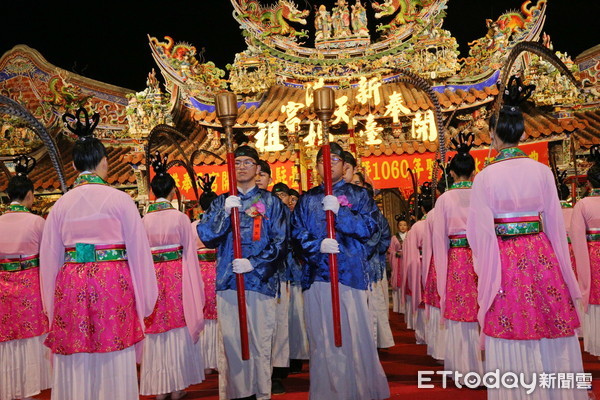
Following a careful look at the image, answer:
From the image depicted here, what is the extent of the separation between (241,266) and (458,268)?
1771 mm

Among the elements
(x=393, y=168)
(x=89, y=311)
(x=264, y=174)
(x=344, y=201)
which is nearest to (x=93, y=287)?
(x=89, y=311)

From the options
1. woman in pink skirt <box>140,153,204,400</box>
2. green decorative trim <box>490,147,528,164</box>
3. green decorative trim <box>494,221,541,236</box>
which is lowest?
woman in pink skirt <box>140,153,204,400</box>

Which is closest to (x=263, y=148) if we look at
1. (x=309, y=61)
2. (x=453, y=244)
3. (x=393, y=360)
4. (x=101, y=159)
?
(x=309, y=61)

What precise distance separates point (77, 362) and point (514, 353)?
2252 millimetres

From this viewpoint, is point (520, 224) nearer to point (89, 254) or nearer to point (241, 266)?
point (241, 266)

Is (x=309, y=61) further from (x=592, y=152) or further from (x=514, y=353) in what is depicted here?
(x=514, y=353)

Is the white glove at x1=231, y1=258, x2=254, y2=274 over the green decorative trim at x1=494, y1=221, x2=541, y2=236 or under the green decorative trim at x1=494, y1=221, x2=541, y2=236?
under

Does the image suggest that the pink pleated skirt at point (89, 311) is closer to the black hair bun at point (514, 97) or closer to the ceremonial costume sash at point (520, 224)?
the ceremonial costume sash at point (520, 224)

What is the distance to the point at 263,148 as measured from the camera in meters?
10.6

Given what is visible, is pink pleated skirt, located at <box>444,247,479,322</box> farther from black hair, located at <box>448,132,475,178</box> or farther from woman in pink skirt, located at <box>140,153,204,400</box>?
woman in pink skirt, located at <box>140,153,204,400</box>

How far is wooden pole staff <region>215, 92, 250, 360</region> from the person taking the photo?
359 centimetres

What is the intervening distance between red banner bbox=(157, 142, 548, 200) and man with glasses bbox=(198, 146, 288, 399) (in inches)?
240

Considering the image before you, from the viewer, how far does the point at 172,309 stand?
4555mm

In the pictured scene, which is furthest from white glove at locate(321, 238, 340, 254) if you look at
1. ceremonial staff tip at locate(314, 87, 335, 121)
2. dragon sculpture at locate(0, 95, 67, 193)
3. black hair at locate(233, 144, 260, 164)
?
dragon sculpture at locate(0, 95, 67, 193)
